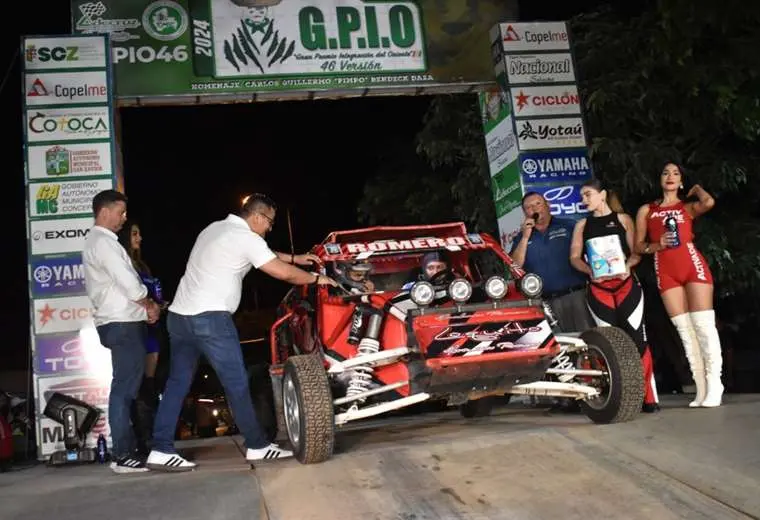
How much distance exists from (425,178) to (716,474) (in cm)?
1179

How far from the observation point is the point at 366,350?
18.6 ft

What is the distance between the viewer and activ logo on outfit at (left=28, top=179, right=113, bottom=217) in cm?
766

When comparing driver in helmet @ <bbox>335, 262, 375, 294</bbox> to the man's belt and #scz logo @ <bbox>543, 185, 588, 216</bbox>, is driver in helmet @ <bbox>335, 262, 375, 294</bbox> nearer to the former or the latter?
the man's belt

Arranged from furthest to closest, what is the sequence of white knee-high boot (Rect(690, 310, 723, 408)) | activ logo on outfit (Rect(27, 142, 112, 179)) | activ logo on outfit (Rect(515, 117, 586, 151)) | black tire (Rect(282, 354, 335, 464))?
activ logo on outfit (Rect(515, 117, 586, 151)), activ logo on outfit (Rect(27, 142, 112, 179)), white knee-high boot (Rect(690, 310, 723, 408)), black tire (Rect(282, 354, 335, 464))

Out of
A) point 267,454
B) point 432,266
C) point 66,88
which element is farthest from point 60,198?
point 432,266

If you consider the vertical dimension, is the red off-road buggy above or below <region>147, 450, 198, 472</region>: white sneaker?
above

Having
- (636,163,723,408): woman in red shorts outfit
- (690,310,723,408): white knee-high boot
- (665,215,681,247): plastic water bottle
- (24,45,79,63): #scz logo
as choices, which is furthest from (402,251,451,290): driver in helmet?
(24,45,79,63): #scz logo

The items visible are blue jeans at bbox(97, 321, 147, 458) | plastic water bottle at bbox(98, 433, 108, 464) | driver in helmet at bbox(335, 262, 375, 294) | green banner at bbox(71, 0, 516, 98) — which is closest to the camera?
blue jeans at bbox(97, 321, 147, 458)

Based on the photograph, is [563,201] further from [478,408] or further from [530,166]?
[478,408]

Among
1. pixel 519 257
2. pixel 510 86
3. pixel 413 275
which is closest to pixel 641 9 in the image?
pixel 510 86

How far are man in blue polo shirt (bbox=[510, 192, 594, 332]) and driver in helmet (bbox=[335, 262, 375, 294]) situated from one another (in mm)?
1644

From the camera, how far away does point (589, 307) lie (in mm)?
6918

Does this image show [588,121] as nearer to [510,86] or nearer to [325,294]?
[510,86]

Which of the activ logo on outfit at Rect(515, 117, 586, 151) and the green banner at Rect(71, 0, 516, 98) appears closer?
the green banner at Rect(71, 0, 516, 98)
